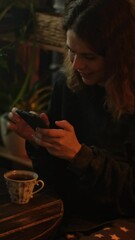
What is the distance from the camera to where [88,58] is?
1.66 metres

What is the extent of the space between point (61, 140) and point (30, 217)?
239 mm

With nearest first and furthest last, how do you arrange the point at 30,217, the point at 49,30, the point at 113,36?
the point at 30,217
the point at 113,36
the point at 49,30

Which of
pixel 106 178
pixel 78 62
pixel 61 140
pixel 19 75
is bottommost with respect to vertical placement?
pixel 19 75

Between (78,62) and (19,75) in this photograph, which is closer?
(78,62)

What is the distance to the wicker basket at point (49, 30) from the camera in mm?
2547

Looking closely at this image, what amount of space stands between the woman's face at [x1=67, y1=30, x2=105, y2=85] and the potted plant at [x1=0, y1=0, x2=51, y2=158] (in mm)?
968

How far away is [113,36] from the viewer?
163 centimetres

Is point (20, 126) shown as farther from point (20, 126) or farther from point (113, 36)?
point (113, 36)

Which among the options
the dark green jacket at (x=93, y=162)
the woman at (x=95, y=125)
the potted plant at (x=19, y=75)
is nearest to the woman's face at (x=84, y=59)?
the woman at (x=95, y=125)

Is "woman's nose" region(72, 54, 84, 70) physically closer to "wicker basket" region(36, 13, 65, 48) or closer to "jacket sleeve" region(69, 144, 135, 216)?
"jacket sleeve" region(69, 144, 135, 216)

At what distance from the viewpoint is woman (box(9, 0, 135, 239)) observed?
155 cm

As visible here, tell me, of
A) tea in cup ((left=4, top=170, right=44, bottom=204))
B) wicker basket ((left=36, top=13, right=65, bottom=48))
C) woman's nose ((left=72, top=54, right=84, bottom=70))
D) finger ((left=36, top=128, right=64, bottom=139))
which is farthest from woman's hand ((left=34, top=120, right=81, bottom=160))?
wicker basket ((left=36, top=13, right=65, bottom=48))

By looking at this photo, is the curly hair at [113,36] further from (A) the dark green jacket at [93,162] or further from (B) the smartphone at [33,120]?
(B) the smartphone at [33,120]

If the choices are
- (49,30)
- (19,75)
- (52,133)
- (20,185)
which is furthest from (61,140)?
(19,75)
